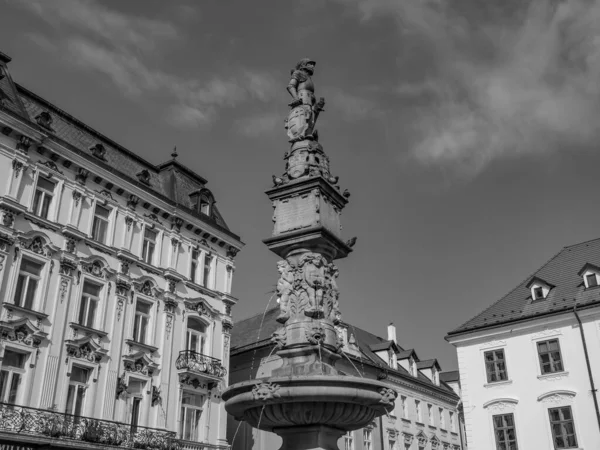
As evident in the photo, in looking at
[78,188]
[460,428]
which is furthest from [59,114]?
[460,428]

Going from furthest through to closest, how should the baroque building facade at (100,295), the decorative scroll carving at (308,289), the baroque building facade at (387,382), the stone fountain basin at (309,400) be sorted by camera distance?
1. the baroque building facade at (387,382)
2. the baroque building facade at (100,295)
3. the decorative scroll carving at (308,289)
4. the stone fountain basin at (309,400)

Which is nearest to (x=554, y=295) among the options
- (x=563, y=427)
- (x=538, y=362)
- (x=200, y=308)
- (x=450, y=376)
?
(x=538, y=362)

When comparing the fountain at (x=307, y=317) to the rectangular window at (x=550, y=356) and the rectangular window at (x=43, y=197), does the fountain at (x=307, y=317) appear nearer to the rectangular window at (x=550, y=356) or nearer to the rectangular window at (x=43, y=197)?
the rectangular window at (x=43, y=197)

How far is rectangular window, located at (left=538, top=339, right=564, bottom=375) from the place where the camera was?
93.0ft

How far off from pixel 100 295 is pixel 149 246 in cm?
368

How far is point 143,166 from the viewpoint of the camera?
29.6 meters

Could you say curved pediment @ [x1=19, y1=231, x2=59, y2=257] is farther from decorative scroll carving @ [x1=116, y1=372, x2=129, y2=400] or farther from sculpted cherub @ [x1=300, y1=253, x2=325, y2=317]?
sculpted cherub @ [x1=300, y1=253, x2=325, y2=317]

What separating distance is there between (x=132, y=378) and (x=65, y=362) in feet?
10.8

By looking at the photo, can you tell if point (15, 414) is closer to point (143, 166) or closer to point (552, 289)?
point (143, 166)

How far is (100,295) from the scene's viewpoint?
24062 mm

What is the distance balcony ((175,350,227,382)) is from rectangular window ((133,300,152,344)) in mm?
→ 2063

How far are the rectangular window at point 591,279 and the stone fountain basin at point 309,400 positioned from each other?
78.4ft

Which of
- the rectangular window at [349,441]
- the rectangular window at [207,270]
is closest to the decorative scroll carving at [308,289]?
the rectangular window at [207,270]

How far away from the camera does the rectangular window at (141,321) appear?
25234 mm
